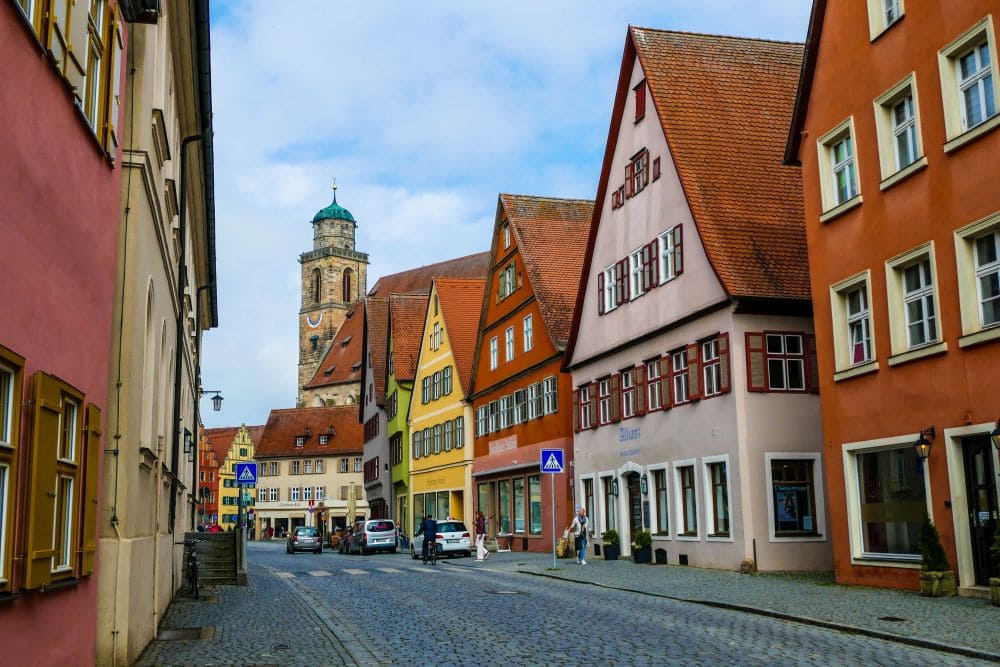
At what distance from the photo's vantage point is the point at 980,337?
16297mm

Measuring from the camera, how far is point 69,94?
7828 millimetres

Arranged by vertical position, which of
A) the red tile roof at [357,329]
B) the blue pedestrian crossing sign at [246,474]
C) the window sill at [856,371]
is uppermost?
the red tile roof at [357,329]

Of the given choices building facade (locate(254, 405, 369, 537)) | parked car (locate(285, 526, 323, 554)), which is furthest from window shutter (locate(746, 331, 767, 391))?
building facade (locate(254, 405, 369, 537))

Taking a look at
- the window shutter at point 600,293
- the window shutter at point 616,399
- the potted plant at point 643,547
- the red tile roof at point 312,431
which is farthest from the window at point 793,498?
the red tile roof at point 312,431

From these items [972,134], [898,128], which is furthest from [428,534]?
[972,134]

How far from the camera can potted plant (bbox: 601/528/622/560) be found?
Result: 31.0m

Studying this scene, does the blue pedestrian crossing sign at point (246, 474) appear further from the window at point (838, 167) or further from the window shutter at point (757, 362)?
the window at point (838, 167)

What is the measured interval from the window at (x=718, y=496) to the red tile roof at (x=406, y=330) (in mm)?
35554

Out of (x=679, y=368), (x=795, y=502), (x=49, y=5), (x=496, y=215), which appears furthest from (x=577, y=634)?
(x=496, y=215)

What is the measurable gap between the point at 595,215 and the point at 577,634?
2191cm

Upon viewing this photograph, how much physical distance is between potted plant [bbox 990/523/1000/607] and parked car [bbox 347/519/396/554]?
117 feet

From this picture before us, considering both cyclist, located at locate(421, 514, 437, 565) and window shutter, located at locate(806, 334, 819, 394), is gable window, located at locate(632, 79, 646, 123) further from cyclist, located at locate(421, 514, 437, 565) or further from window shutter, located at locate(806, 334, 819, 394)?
cyclist, located at locate(421, 514, 437, 565)

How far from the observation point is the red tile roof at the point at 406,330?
6162cm

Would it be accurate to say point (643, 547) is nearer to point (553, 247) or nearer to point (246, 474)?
point (246, 474)
